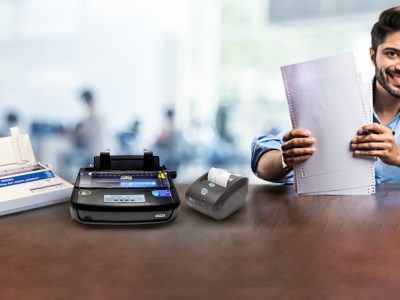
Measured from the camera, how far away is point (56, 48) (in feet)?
16.3

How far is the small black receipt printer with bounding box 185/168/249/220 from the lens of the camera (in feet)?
3.69

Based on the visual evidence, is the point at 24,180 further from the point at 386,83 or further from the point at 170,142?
the point at 170,142

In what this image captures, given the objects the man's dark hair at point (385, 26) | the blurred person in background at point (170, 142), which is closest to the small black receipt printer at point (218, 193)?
the man's dark hair at point (385, 26)

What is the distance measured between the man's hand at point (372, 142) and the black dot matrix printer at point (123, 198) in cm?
51

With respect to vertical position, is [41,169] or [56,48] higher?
[56,48]

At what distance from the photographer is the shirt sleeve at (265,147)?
5.52 ft

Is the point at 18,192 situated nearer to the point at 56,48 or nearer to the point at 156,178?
the point at 156,178

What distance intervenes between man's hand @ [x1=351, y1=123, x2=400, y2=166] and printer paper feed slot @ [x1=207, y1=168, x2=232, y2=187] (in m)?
0.37

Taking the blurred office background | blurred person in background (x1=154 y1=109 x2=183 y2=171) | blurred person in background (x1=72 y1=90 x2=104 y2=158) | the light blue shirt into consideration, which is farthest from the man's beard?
blurred person in background (x1=72 y1=90 x2=104 y2=158)

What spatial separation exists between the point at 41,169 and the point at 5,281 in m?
0.51

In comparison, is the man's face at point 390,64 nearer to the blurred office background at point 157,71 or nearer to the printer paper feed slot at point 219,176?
the printer paper feed slot at point 219,176

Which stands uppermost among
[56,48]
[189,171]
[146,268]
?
[56,48]

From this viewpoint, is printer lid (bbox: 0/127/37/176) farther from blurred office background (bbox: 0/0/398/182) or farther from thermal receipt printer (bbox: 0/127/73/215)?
blurred office background (bbox: 0/0/398/182)

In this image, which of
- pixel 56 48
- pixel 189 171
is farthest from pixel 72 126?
pixel 189 171
